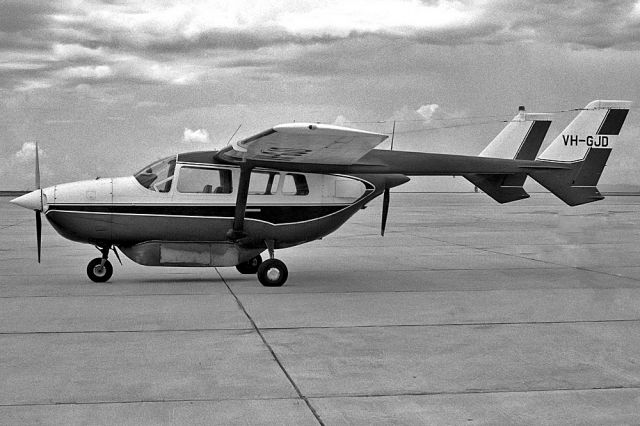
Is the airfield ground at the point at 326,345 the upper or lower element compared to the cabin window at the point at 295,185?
lower

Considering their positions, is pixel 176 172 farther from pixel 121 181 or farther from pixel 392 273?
pixel 392 273

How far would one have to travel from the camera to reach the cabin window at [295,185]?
42.1 ft

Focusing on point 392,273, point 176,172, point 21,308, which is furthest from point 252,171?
point 21,308

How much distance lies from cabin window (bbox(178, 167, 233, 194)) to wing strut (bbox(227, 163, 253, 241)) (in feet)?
0.82

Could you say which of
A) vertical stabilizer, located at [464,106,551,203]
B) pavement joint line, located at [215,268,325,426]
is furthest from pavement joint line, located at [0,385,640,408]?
vertical stabilizer, located at [464,106,551,203]

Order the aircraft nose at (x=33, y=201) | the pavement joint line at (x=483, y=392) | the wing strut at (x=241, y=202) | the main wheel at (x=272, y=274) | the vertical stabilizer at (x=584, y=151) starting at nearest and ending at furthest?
the pavement joint line at (x=483, y=392), the aircraft nose at (x=33, y=201), the main wheel at (x=272, y=274), the wing strut at (x=241, y=202), the vertical stabilizer at (x=584, y=151)

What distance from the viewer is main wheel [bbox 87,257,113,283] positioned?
41.2 feet

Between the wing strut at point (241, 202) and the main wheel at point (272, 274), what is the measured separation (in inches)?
29.0

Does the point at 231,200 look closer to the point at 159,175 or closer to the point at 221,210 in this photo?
the point at 221,210

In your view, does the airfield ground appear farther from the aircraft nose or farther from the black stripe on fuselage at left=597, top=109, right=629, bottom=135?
the black stripe on fuselage at left=597, top=109, right=629, bottom=135

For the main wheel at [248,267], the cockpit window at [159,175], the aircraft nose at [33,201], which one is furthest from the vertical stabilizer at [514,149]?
the aircraft nose at [33,201]

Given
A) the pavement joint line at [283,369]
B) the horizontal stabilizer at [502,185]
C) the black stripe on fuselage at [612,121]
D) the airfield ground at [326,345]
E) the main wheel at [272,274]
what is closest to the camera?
the pavement joint line at [283,369]

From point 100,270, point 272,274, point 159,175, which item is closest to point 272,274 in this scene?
point 272,274

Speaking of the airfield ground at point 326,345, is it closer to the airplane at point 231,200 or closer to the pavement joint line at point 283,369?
the pavement joint line at point 283,369
